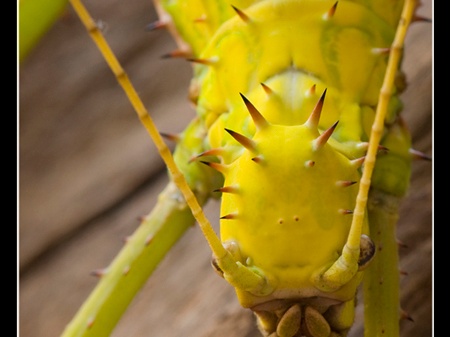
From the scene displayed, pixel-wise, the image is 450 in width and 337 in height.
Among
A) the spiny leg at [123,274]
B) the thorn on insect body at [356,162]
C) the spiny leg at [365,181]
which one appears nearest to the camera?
the spiny leg at [365,181]

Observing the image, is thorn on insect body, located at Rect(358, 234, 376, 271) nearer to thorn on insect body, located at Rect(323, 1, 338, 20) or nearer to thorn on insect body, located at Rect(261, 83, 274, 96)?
thorn on insect body, located at Rect(261, 83, 274, 96)

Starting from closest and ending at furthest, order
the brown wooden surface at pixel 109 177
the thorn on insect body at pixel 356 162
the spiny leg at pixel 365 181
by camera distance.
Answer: the spiny leg at pixel 365 181 < the thorn on insect body at pixel 356 162 < the brown wooden surface at pixel 109 177

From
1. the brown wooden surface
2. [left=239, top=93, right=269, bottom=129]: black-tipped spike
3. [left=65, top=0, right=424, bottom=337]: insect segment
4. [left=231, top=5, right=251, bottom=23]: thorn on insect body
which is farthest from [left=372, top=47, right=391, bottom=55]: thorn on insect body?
the brown wooden surface

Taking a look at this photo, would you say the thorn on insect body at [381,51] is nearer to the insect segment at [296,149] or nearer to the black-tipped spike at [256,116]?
the insect segment at [296,149]

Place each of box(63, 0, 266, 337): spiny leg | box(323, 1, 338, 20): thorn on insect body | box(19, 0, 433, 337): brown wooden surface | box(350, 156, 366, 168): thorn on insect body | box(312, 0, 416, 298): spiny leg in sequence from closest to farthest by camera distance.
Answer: box(312, 0, 416, 298): spiny leg → box(350, 156, 366, 168): thorn on insect body → box(323, 1, 338, 20): thorn on insect body → box(63, 0, 266, 337): spiny leg → box(19, 0, 433, 337): brown wooden surface

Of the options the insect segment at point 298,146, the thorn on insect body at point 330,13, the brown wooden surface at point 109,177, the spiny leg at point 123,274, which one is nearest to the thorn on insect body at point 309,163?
the insect segment at point 298,146

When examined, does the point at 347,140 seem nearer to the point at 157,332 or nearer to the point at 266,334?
the point at 266,334

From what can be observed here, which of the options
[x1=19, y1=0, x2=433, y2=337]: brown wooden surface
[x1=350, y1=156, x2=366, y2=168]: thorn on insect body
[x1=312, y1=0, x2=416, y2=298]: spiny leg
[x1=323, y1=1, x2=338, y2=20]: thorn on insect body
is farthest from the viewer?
[x1=19, y1=0, x2=433, y2=337]: brown wooden surface

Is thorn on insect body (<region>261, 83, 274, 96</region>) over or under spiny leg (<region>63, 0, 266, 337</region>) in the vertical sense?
over

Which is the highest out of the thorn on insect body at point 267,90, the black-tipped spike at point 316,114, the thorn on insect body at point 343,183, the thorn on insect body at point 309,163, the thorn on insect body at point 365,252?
the black-tipped spike at point 316,114
